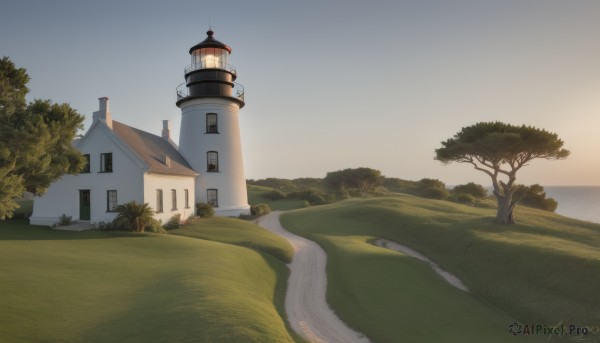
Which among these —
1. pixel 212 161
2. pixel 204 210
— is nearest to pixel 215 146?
pixel 212 161

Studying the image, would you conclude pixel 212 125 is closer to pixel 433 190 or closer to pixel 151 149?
pixel 151 149

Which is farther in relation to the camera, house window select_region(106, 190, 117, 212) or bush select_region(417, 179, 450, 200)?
bush select_region(417, 179, 450, 200)

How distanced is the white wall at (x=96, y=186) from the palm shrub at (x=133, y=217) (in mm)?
2245

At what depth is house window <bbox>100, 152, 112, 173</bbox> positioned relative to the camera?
2750cm

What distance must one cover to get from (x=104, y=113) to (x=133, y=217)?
10392mm

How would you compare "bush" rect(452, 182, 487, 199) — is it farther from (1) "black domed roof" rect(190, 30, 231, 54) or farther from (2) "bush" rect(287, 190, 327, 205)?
(1) "black domed roof" rect(190, 30, 231, 54)

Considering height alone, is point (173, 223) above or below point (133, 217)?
below

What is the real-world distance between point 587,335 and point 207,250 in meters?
18.8

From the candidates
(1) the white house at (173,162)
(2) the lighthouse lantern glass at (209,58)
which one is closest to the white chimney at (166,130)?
(1) the white house at (173,162)

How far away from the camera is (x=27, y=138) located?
609 inches

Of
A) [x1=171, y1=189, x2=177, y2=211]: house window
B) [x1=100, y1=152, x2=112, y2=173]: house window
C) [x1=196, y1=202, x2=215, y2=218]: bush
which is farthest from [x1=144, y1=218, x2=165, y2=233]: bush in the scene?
[x1=196, y1=202, x2=215, y2=218]: bush

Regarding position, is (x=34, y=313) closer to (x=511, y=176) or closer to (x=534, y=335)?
(x=534, y=335)

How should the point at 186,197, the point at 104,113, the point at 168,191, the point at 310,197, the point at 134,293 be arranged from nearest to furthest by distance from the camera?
the point at 134,293 < the point at 104,113 < the point at 168,191 < the point at 186,197 < the point at 310,197

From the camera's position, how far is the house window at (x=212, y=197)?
37000 millimetres
